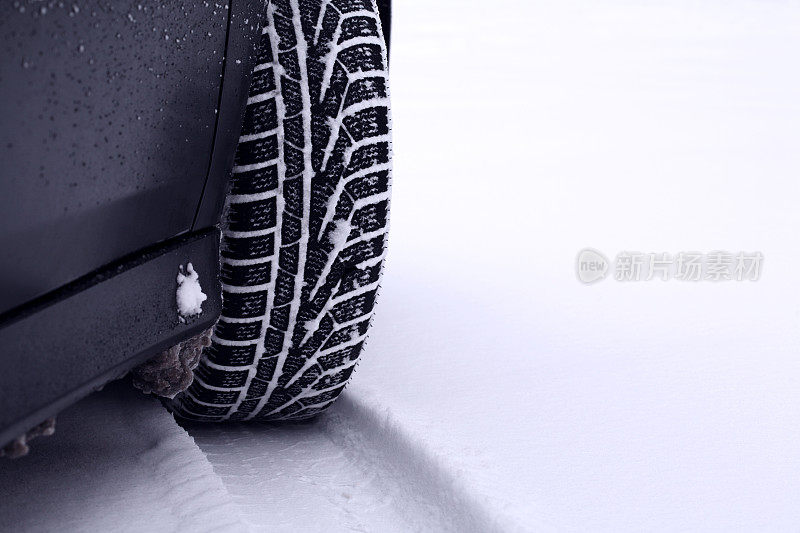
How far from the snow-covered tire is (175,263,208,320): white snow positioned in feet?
0.36

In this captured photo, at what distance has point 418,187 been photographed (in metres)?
2.94

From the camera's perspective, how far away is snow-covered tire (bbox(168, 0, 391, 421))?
1.13m

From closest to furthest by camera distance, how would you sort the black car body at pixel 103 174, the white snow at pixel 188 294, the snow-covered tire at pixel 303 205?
1. the black car body at pixel 103 174
2. the white snow at pixel 188 294
3. the snow-covered tire at pixel 303 205

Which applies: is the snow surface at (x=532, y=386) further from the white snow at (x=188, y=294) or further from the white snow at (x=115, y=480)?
the white snow at (x=188, y=294)

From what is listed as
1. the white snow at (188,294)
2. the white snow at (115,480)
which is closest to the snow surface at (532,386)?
the white snow at (115,480)

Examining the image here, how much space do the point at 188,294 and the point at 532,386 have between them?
2.46 ft

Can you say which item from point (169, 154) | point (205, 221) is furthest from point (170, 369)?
point (169, 154)

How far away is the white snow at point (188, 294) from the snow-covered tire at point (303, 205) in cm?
11

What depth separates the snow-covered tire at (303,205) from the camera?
1127 mm

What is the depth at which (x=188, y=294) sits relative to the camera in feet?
3.37

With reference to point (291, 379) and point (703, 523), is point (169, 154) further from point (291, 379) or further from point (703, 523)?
point (703, 523)

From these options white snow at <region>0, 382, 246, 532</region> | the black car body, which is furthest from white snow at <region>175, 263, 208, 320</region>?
white snow at <region>0, 382, 246, 532</region>

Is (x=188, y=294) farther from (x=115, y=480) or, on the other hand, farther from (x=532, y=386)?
(x=532, y=386)

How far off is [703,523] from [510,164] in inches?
86.3
